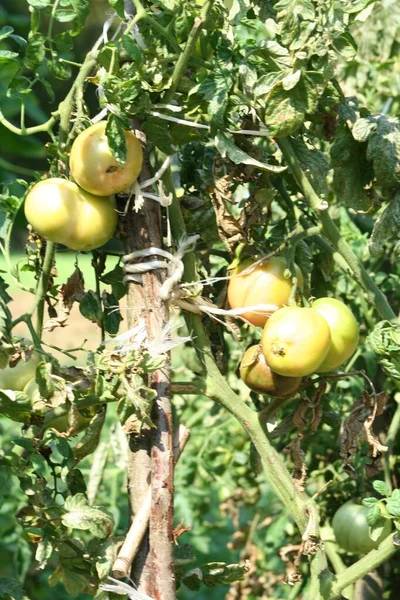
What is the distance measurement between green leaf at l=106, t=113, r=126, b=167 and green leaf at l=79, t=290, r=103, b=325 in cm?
19

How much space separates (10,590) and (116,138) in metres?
0.49

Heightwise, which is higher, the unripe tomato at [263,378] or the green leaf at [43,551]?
the unripe tomato at [263,378]

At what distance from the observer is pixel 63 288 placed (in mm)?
982

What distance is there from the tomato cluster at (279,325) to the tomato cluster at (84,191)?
0.54ft

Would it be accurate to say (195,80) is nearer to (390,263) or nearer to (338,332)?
(338,332)

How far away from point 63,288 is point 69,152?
15 cm

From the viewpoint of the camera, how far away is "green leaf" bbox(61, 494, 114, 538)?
0.91 meters

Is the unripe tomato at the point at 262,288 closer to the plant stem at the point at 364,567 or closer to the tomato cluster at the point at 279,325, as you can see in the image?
the tomato cluster at the point at 279,325

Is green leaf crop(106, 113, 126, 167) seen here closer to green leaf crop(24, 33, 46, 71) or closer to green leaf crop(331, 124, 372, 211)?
green leaf crop(24, 33, 46, 71)

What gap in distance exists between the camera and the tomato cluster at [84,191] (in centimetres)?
86

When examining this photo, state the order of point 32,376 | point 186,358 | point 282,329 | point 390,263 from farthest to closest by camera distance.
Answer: point 186,358, point 390,263, point 32,376, point 282,329

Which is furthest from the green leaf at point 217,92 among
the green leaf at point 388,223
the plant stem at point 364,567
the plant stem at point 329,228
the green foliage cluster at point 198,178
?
the plant stem at point 364,567

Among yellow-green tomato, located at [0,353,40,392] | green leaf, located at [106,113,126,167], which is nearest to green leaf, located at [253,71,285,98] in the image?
green leaf, located at [106,113,126,167]

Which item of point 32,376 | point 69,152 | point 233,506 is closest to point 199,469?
point 233,506
